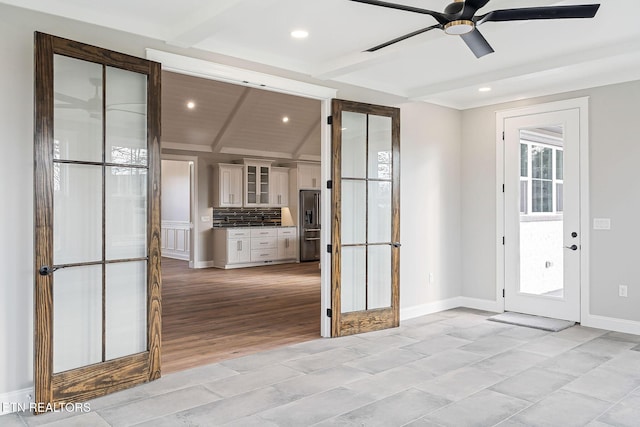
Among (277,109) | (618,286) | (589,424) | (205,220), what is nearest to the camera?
(589,424)

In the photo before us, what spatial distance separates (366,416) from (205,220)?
26.6ft

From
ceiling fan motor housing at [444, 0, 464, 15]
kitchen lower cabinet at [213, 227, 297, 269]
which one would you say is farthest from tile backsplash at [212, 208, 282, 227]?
ceiling fan motor housing at [444, 0, 464, 15]

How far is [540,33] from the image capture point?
379 cm

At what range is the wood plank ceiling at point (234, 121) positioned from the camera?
342 inches

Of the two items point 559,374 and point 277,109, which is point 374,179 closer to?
point 559,374

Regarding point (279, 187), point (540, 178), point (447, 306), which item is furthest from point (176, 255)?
point (540, 178)

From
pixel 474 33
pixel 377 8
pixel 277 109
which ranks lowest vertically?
pixel 474 33

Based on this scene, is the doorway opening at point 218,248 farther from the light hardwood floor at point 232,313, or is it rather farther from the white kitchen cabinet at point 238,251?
the white kitchen cabinet at point 238,251

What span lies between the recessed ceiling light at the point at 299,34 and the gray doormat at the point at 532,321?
383 cm

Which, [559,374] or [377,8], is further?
[559,374]

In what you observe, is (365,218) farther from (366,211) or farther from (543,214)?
(543,214)

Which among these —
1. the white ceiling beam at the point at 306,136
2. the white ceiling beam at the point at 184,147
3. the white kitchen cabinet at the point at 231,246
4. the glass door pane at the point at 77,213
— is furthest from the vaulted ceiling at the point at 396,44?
the white ceiling beam at the point at 184,147

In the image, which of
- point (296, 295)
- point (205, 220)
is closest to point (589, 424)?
point (296, 295)

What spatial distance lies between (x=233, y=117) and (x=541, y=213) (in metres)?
6.07
